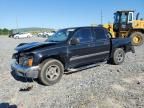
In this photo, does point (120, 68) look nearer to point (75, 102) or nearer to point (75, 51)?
point (75, 51)

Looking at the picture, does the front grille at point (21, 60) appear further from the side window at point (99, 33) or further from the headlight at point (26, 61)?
the side window at point (99, 33)

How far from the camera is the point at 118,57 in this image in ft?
32.2

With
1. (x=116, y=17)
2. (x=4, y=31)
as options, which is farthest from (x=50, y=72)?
(x=4, y=31)

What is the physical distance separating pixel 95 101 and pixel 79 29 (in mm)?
3444

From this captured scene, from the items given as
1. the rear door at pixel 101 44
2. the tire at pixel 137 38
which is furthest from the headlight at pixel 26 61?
the tire at pixel 137 38

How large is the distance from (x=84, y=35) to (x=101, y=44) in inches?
37.6

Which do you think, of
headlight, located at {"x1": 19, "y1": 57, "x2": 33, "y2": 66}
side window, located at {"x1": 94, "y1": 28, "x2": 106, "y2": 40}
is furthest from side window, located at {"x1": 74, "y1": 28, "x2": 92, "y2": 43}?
headlight, located at {"x1": 19, "y1": 57, "x2": 33, "y2": 66}

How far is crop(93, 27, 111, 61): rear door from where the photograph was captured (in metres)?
8.61

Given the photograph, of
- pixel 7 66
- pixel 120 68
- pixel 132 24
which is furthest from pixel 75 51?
pixel 132 24

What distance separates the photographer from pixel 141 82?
687cm

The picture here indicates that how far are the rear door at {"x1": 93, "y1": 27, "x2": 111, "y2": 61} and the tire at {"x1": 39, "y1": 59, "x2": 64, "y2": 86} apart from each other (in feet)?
6.50

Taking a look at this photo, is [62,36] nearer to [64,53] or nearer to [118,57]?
Answer: [64,53]

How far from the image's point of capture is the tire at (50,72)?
22.5 feet

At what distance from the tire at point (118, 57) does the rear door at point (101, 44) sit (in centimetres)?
53
